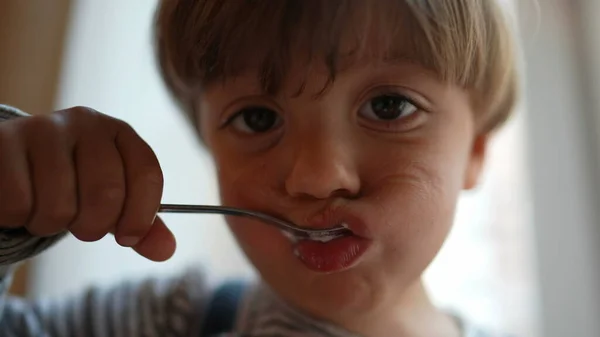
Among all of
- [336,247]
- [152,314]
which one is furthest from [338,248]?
[152,314]

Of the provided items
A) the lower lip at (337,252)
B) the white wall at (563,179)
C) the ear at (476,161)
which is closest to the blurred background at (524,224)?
the white wall at (563,179)

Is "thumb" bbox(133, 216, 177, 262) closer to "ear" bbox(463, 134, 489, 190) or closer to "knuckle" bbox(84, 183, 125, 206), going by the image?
"knuckle" bbox(84, 183, 125, 206)

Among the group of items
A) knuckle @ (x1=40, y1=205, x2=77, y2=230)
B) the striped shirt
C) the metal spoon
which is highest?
the metal spoon

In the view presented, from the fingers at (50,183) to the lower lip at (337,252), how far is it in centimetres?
15

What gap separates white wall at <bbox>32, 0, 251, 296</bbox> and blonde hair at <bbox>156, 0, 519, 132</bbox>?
0.15m

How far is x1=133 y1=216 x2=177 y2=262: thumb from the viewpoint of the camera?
0.39 meters

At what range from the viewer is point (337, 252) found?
0.43 m

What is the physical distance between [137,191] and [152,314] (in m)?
0.25

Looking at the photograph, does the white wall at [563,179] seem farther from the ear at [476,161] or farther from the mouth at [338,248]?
the mouth at [338,248]

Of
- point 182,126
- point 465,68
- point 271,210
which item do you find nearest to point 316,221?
point 271,210

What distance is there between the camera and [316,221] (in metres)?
0.42

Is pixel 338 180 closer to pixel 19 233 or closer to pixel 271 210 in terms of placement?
pixel 271 210

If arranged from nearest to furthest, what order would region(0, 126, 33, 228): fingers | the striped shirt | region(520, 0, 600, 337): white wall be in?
region(0, 126, 33, 228): fingers
the striped shirt
region(520, 0, 600, 337): white wall

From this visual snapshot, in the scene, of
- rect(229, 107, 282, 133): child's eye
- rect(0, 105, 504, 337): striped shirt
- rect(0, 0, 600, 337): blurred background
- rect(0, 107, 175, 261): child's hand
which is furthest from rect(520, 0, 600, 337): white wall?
rect(0, 107, 175, 261): child's hand
